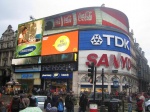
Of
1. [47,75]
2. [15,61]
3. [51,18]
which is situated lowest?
[47,75]

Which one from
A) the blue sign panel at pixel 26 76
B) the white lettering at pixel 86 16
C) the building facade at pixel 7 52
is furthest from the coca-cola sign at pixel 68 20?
the building facade at pixel 7 52

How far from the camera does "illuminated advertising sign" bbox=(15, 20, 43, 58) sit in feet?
191

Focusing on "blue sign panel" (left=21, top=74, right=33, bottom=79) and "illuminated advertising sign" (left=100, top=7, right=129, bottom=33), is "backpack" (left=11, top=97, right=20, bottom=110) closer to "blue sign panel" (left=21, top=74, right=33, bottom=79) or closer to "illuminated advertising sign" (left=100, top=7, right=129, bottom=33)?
"illuminated advertising sign" (left=100, top=7, right=129, bottom=33)

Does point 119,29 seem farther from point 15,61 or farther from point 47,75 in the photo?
point 15,61

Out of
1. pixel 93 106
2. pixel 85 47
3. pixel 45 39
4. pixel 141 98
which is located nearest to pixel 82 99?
pixel 93 106

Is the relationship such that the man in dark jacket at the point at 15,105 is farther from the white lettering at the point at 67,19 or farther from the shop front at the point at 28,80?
the shop front at the point at 28,80

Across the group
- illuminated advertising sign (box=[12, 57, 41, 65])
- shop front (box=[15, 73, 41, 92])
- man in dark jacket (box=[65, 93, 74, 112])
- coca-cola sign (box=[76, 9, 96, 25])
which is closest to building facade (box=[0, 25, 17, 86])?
illuminated advertising sign (box=[12, 57, 41, 65])

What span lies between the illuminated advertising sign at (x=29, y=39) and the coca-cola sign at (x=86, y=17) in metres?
10.6

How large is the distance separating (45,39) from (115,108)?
41.0 m

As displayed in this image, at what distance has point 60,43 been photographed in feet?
175

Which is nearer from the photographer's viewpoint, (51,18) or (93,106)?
(93,106)

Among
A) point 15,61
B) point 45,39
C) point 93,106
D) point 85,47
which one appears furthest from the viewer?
point 15,61

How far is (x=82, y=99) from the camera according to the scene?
17.4 meters

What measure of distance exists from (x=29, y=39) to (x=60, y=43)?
35.3 feet
